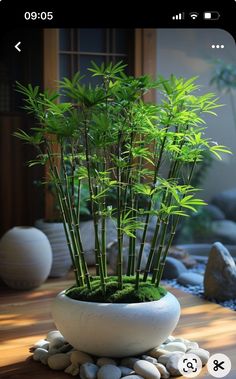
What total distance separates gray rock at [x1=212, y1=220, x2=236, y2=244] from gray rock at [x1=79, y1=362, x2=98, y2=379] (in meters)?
2.43

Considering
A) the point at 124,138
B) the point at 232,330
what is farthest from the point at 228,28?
the point at 232,330

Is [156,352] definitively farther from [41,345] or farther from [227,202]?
[227,202]

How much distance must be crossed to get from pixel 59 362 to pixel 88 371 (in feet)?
0.51

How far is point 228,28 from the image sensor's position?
1.05m

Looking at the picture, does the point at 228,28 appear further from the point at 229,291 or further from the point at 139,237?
the point at 139,237

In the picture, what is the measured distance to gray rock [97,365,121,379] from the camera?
5.60 feet

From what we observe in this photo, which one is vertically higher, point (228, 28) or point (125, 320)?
point (228, 28)

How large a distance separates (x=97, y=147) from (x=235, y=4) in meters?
0.85

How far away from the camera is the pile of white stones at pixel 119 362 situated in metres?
1.74

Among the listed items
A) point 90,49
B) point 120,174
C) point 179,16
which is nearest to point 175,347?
point 120,174

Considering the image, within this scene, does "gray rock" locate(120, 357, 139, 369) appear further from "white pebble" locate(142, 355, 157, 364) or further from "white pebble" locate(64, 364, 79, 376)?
"white pebble" locate(64, 364, 79, 376)

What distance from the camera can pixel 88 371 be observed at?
175cm

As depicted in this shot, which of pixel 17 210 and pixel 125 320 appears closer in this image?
pixel 125 320

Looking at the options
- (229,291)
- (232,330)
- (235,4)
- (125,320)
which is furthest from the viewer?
(229,291)
